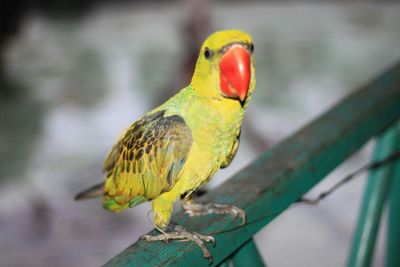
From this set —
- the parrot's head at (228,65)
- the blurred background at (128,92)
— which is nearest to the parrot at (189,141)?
the parrot's head at (228,65)

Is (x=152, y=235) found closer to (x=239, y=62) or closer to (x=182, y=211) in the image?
(x=182, y=211)

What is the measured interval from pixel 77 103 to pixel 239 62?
3.45m

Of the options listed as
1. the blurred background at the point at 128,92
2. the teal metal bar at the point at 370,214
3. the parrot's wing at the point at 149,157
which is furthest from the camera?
the blurred background at the point at 128,92

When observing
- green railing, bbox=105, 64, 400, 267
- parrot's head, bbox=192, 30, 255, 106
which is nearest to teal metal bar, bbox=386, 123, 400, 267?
green railing, bbox=105, 64, 400, 267

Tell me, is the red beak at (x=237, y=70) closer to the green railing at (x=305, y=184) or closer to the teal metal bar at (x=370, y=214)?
the green railing at (x=305, y=184)

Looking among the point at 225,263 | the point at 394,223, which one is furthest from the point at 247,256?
the point at 394,223

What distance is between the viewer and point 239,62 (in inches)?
19.2

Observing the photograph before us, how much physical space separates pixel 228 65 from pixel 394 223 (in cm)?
72

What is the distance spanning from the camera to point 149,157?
0.64 m

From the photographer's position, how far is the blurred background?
90.7 inches

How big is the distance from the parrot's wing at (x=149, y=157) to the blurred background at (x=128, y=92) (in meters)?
0.97

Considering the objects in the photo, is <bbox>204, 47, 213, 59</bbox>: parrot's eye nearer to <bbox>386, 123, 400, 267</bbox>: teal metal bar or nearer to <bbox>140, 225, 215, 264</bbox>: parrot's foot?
<bbox>140, 225, 215, 264</bbox>: parrot's foot

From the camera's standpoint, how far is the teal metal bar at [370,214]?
3.12ft

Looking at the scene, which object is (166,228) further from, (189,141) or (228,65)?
(228,65)
